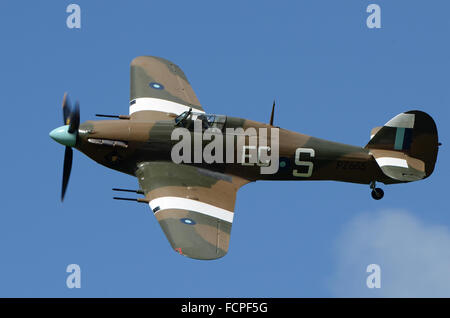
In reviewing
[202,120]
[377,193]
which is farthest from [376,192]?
[202,120]

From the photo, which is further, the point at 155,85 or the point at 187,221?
the point at 155,85

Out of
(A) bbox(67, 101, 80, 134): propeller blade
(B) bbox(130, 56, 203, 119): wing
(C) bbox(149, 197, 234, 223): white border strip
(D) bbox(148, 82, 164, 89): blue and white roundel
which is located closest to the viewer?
(C) bbox(149, 197, 234, 223): white border strip

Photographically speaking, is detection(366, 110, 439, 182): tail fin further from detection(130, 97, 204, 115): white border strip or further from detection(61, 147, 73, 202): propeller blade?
detection(61, 147, 73, 202): propeller blade

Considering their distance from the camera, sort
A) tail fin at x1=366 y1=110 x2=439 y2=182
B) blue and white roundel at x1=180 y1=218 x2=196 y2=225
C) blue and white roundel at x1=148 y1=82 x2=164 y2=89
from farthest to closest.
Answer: blue and white roundel at x1=148 y1=82 x2=164 y2=89 < tail fin at x1=366 y1=110 x2=439 y2=182 < blue and white roundel at x1=180 y1=218 x2=196 y2=225

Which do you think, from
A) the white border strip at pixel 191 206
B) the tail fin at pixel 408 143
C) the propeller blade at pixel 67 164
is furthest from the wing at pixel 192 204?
the tail fin at pixel 408 143

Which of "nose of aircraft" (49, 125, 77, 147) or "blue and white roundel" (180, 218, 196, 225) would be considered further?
"nose of aircraft" (49, 125, 77, 147)

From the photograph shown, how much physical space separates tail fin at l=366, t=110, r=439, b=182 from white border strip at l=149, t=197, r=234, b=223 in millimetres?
4642

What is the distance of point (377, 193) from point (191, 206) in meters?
5.39

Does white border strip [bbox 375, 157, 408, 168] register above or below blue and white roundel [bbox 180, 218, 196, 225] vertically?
above

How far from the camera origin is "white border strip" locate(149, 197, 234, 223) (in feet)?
81.9

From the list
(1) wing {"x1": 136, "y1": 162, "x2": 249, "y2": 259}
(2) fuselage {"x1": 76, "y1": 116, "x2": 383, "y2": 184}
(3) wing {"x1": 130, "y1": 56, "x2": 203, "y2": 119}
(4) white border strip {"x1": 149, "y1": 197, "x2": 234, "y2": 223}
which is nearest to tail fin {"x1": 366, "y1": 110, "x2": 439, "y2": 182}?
(2) fuselage {"x1": 76, "y1": 116, "x2": 383, "y2": 184}

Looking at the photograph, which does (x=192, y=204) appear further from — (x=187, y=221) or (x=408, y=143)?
(x=408, y=143)

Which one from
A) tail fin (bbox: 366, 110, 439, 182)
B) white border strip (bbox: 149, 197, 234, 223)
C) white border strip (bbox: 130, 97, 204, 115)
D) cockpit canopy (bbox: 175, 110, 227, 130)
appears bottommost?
white border strip (bbox: 149, 197, 234, 223)

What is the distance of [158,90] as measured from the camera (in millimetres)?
29250
